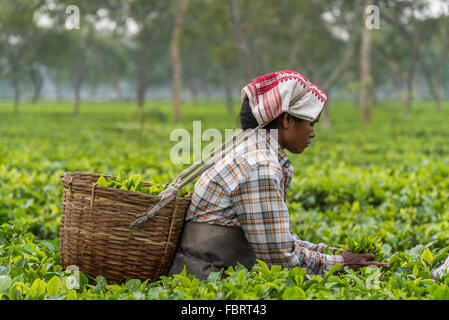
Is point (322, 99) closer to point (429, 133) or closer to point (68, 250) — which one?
point (68, 250)

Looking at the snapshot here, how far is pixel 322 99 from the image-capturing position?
245 centimetres

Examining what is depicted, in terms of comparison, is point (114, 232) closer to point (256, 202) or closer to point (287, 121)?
point (256, 202)

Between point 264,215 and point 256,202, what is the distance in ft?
0.22

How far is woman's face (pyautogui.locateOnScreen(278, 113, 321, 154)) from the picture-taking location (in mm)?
2455

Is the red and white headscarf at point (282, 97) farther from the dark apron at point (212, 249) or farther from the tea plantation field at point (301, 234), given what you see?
the tea plantation field at point (301, 234)

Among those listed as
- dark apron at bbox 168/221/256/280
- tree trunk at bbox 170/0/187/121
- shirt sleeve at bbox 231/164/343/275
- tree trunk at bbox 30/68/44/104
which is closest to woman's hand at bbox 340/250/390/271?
shirt sleeve at bbox 231/164/343/275

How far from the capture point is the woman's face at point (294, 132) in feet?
8.05

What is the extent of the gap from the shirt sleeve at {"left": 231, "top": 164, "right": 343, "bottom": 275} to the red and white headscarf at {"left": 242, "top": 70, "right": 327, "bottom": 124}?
274mm

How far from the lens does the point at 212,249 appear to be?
2346 millimetres

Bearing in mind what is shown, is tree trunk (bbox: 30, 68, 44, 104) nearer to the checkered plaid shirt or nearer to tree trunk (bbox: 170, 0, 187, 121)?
tree trunk (bbox: 170, 0, 187, 121)

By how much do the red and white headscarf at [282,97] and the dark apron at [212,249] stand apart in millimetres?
545

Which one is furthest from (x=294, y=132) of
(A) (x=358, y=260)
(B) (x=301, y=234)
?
(B) (x=301, y=234)

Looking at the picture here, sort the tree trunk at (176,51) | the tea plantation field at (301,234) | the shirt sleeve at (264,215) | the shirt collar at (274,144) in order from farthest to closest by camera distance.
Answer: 1. the tree trunk at (176,51)
2. the shirt collar at (274,144)
3. the shirt sleeve at (264,215)
4. the tea plantation field at (301,234)

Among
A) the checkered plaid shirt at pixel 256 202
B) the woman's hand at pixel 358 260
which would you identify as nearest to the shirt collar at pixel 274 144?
the checkered plaid shirt at pixel 256 202
